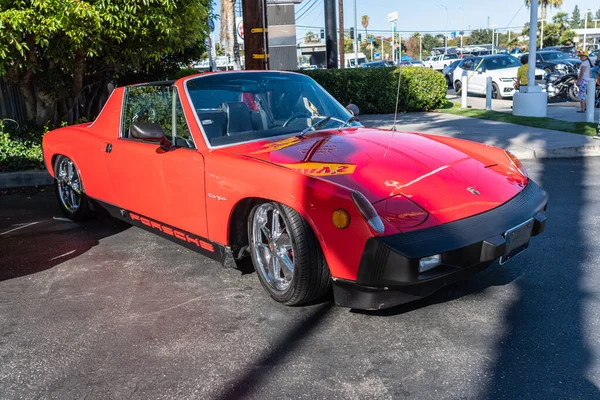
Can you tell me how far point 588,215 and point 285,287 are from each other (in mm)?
3417

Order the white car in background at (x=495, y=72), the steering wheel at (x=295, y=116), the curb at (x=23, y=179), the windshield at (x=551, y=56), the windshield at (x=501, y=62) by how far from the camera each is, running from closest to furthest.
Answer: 1. the steering wheel at (x=295, y=116)
2. the curb at (x=23, y=179)
3. the white car in background at (x=495, y=72)
4. the windshield at (x=501, y=62)
5. the windshield at (x=551, y=56)

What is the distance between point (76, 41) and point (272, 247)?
5298 mm

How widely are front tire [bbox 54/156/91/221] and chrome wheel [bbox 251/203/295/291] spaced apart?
8.86ft

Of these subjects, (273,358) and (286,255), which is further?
(286,255)

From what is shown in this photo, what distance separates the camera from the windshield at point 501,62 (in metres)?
20.3

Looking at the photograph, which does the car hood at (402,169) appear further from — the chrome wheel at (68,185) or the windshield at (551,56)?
the windshield at (551,56)

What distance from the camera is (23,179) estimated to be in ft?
27.5

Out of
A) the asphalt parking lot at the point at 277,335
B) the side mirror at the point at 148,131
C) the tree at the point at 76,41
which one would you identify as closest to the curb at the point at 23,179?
the tree at the point at 76,41

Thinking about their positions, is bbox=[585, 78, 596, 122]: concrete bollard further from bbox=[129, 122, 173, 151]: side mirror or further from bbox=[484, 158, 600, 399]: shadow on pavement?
bbox=[129, 122, 173, 151]: side mirror

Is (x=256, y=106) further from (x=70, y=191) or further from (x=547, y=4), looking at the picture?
(x=547, y=4)

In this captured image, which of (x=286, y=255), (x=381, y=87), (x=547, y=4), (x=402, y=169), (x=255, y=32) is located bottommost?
(x=286, y=255)

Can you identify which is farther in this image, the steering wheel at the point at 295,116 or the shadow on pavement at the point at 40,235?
the shadow on pavement at the point at 40,235

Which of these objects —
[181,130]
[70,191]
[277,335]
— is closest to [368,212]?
[277,335]

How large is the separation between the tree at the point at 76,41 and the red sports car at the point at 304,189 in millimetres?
2561
